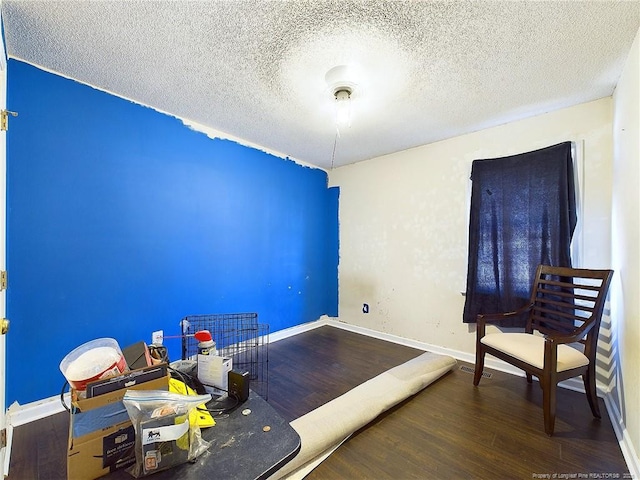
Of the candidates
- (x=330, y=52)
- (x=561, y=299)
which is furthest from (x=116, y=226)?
(x=561, y=299)

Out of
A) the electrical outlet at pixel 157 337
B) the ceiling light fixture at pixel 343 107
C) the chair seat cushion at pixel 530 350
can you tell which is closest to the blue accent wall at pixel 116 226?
the electrical outlet at pixel 157 337

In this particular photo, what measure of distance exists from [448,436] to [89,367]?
1845 mm

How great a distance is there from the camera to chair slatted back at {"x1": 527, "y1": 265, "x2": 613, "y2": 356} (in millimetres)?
1924

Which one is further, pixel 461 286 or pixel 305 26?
pixel 461 286

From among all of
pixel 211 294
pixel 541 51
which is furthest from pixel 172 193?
pixel 541 51

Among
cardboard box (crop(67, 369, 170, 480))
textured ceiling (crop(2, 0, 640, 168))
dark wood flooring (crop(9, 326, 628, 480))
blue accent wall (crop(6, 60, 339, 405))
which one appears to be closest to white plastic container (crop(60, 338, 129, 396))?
cardboard box (crop(67, 369, 170, 480))

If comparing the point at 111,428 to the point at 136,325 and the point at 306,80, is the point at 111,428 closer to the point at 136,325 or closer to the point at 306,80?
the point at 136,325

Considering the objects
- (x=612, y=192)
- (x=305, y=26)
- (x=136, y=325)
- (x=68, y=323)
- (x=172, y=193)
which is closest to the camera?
(x=305, y=26)

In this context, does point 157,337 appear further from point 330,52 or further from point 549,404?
point 549,404

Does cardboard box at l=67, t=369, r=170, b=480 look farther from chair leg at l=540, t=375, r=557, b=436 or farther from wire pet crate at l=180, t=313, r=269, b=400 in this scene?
chair leg at l=540, t=375, r=557, b=436

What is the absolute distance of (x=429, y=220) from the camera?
298cm

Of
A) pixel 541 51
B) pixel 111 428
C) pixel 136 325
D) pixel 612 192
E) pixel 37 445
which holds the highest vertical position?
pixel 541 51

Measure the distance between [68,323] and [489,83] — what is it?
334cm

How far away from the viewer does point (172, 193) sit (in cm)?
240
